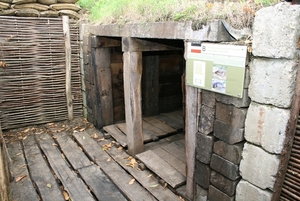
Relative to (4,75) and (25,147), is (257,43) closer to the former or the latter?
(25,147)

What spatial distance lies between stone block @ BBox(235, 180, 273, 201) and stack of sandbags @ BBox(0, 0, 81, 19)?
17.1 feet

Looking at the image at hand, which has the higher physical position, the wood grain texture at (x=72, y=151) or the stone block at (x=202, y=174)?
the stone block at (x=202, y=174)

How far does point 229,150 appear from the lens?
2.59 metres

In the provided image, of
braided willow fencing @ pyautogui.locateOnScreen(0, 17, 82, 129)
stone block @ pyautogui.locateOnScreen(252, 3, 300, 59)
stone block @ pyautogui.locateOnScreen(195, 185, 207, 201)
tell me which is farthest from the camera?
braided willow fencing @ pyautogui.locateOnScreen(0, 17, 82, 129)

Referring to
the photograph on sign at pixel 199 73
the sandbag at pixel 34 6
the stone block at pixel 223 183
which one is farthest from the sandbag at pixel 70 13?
the stone block at pixel 223 183

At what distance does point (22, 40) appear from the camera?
17.7 feet

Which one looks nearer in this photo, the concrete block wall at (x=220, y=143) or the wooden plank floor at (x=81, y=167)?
the concrete block wall at (x=220, y=143)

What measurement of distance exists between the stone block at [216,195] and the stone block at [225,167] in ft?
0.83

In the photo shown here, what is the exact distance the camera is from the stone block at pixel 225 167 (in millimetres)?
2579

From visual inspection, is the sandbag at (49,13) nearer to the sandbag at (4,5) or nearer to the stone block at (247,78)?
the sandbag at (4,5)

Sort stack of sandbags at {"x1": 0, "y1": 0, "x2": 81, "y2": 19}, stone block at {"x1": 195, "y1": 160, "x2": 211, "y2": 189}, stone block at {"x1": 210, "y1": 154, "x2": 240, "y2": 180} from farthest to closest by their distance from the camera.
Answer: stack of sandbags at {"x1": 0, "y1": 0, "x2": 81, "y2": 19}
stone block at {"x1": 195, "y1": 160, "x2": 211, "y2": 189}
stone block at {"x1": 210, "y1": 154, "x2": 240, "y2": 180}

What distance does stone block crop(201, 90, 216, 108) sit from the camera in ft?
8.83

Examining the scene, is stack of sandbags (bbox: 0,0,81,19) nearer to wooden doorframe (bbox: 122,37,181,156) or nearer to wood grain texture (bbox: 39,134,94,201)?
wooden doorframe (bbox: 122,37,181,156)

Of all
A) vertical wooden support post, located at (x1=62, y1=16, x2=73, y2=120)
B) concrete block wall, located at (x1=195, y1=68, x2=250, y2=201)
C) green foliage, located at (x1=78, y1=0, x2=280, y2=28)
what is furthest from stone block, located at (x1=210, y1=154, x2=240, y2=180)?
vertical wooden support post, located at (x1=62, y1=16, x2=73, y2=120)
